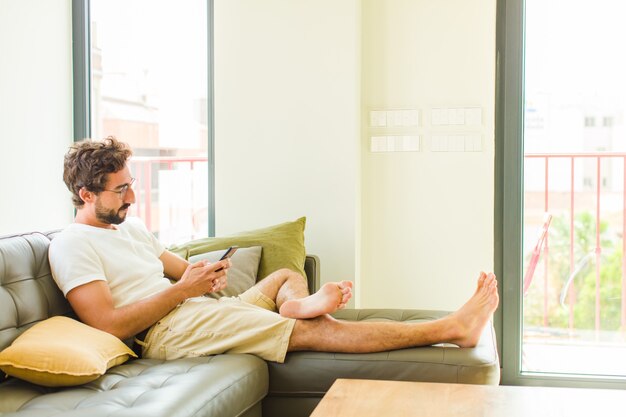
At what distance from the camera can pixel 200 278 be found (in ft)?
8.67

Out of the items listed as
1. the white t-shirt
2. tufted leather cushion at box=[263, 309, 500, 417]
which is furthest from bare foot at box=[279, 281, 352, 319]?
the white t-shirt

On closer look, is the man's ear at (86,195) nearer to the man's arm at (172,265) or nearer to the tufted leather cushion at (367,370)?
the man's arm at (172,265)

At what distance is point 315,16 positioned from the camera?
362cm

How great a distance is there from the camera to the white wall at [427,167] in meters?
3.59

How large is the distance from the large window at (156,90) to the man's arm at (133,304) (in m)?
1.30

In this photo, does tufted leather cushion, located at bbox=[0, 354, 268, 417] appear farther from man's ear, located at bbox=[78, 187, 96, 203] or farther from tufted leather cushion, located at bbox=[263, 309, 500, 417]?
man's ear, located at bbox=[78, 187, 96, 203]

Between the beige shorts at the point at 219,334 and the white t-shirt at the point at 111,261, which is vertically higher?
the white t-shirt at the point at 111,261

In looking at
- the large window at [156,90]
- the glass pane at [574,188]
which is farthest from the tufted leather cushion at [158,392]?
the glass pane at [574,188]

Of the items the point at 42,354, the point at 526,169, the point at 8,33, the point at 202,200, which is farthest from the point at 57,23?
the point at 526,169

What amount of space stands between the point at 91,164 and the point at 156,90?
143 centimetres

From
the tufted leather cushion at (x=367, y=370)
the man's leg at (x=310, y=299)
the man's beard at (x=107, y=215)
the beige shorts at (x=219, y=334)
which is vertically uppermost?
the man's beard at (x=107, y=215)

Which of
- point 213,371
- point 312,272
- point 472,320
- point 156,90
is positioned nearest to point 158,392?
point 213,371

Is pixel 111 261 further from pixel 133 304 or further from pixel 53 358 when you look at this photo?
pixel 53 358

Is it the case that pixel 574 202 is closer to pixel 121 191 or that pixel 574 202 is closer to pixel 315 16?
pixel 315 16
